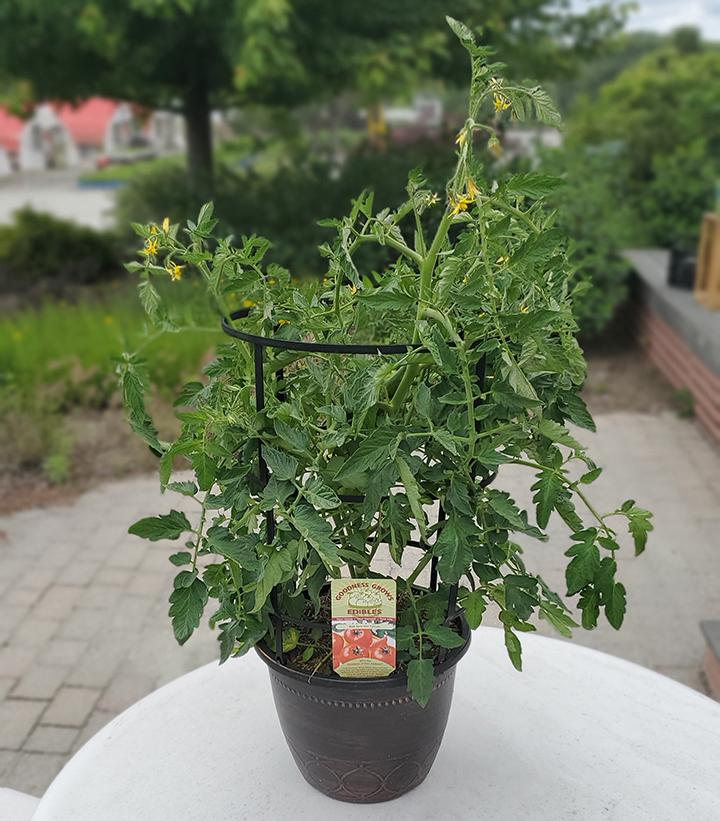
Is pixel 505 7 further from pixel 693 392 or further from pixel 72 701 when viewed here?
pixel 72 701

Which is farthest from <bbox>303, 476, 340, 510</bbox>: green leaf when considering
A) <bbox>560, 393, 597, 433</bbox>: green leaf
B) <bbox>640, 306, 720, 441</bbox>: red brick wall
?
<bbox>640, 306, 720, 441</bbox>: red brick wall

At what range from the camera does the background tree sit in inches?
217

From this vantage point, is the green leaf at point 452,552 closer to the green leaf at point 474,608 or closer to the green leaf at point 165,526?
the green leaf at point 474,608

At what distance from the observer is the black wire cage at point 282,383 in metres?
0.99

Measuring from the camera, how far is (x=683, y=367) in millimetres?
5113

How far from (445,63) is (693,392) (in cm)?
352

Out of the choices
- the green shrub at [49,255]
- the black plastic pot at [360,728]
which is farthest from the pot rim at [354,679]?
the green shrub at [49,255]

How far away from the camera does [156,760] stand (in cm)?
126

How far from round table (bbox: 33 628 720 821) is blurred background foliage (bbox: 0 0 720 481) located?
292 cm

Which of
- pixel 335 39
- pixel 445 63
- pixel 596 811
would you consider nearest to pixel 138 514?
pixel 596 811

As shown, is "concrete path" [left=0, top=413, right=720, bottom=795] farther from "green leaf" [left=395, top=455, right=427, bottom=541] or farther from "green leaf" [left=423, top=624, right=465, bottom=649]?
"green leaf" [left=395, top=455, right=427, bottom=541]

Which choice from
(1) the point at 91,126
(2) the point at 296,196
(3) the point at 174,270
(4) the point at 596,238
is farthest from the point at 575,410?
(1) the point at 91,126

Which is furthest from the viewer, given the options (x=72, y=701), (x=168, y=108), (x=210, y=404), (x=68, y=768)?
(x=168, y=108)

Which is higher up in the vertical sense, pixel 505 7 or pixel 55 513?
pixel 505 7
